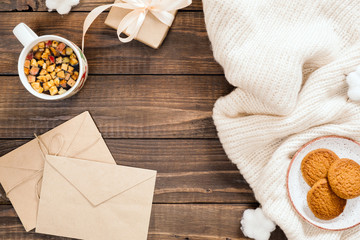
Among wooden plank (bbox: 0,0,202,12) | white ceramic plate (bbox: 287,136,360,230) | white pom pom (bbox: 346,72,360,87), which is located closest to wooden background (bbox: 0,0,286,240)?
wooden plank (bbox: 0,0,202,12)

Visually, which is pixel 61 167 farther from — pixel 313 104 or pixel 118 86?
pixel 313 104

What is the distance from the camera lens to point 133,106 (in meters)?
0.77

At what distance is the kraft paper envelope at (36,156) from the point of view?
773 mm

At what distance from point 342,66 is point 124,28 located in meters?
0.42

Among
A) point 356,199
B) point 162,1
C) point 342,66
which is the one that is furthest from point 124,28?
point 356,199

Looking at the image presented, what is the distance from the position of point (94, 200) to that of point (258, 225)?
343 millimetres

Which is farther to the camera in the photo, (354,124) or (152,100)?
(152,100)

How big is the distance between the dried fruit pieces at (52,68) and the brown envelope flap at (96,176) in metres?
0.15

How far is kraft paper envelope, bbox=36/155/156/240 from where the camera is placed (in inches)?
29.9

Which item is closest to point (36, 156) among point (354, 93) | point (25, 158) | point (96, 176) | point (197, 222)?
point (25, 158)

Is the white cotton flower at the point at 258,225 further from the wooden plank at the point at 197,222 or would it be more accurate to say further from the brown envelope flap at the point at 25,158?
the brown envelope flap at the point at 25,158

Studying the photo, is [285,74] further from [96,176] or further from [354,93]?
[96,176]

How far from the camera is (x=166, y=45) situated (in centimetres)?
77

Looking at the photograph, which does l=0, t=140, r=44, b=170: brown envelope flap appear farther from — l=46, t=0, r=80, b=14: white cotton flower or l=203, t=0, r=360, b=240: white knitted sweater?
l=203, t=0, r=360, b=240: white knitted sweater
